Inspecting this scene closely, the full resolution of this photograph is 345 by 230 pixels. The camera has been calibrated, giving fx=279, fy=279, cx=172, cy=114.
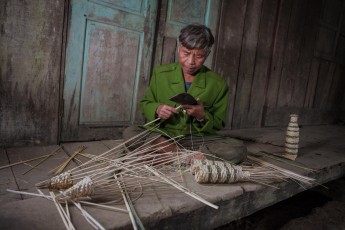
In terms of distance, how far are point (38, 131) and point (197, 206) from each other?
171 cm

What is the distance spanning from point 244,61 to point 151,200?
3.25 metres

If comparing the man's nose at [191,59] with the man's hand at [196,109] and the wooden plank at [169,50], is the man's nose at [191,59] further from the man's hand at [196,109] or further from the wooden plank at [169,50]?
the wooden plank at [169,50]

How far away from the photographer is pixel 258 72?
4574mm

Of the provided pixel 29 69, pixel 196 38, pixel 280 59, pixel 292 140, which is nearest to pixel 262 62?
pixel 280 59

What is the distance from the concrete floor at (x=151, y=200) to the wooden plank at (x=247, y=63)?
1.29 m

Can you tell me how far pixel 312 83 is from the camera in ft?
19.0

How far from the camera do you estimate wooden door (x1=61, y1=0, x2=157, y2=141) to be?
2.73 meters

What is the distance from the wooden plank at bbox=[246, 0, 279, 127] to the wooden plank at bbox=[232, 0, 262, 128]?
0.10 m

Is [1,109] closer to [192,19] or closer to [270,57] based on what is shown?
[192,19]

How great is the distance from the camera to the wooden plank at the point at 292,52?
490 centimetres

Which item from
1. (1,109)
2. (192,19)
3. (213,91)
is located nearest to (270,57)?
(192,19)

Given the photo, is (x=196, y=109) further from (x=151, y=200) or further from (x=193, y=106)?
(x=151, y=200)

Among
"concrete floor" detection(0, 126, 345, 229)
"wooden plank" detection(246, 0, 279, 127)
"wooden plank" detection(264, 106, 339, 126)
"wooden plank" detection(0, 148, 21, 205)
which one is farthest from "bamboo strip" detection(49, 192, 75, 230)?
"wooden plank" detection(264, 106, 339, 126)

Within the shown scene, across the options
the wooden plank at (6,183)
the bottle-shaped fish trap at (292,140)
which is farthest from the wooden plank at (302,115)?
the wooden plank at (6,183)
